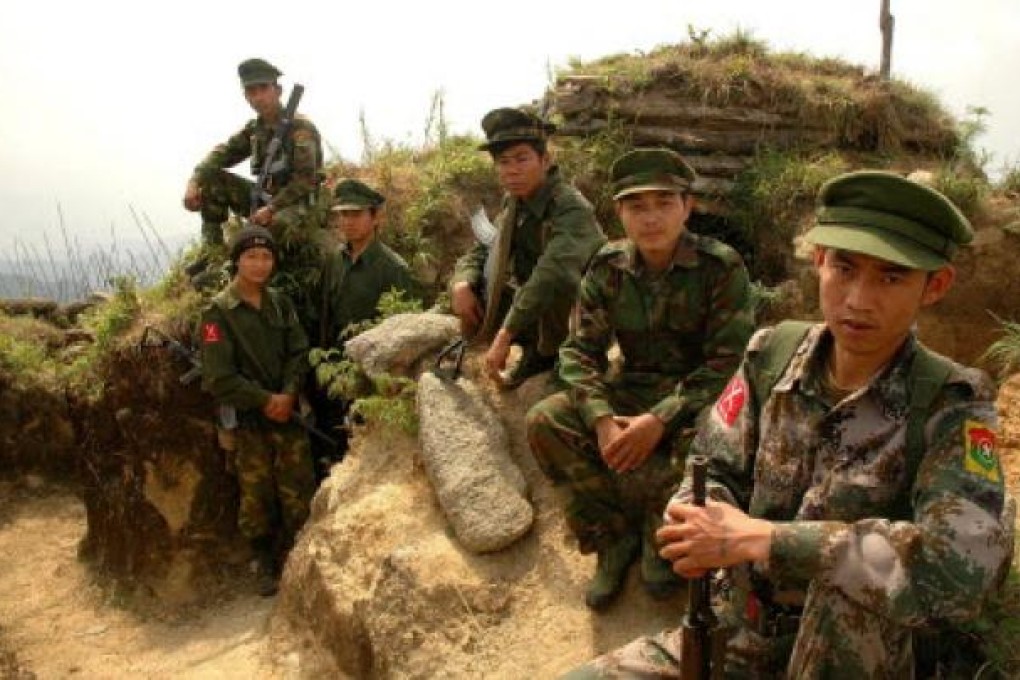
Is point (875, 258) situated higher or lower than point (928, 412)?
higher

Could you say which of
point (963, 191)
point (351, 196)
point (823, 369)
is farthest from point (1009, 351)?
point (351, 196)

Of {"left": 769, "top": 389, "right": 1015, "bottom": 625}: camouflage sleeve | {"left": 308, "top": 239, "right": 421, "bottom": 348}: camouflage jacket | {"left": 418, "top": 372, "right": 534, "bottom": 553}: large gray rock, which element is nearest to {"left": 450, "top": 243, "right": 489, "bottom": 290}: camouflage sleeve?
{"left": 418, "top": 372, "right": 534, "bottom": 553}: large gray rock

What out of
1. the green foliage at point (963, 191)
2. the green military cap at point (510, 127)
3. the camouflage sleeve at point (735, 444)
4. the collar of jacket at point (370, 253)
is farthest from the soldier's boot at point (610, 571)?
the green foliage at point (963, 191)

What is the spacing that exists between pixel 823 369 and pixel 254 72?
6.17m

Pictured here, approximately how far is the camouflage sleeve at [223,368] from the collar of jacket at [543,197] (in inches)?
102

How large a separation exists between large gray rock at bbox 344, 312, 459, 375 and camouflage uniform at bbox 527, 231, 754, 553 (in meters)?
1.57

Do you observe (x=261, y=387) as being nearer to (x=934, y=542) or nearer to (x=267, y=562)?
(x=267, y=562)

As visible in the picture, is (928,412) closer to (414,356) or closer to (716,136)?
(414,356)

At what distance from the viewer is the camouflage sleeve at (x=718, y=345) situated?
3.85 metres

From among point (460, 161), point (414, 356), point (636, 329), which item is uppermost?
point (460, 161)

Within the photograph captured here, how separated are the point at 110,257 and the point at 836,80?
9026 mm

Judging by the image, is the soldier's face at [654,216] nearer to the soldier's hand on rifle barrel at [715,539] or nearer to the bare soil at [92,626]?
the soldier's hand on rifle barrel at [715,539]

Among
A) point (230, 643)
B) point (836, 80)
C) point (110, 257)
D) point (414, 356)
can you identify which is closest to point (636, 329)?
point (414, 356)

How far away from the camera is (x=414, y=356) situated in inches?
219
